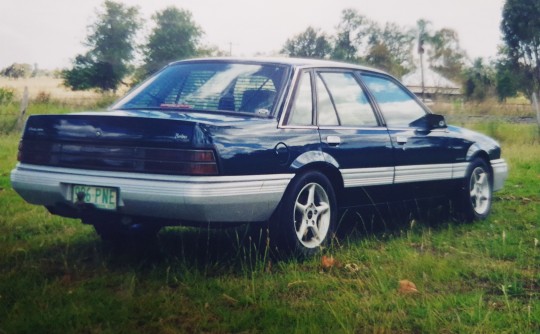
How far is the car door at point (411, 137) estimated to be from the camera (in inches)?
230

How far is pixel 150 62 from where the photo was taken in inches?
3120

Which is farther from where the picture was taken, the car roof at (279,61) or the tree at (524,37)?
the tree at (524,37)

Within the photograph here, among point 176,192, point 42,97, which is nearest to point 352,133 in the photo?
point 176,192

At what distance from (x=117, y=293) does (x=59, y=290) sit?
1.04ft

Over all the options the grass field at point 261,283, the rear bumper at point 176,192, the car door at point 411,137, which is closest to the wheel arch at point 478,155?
the car door at point 411,137

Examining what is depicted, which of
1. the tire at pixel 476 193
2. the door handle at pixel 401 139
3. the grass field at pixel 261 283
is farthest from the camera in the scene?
the tire at pixel 476 193

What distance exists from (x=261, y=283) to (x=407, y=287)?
85cm

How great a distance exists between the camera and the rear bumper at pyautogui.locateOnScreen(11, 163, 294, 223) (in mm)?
4105

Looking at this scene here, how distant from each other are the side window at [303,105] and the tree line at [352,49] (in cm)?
5920

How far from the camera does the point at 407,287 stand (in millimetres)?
4121

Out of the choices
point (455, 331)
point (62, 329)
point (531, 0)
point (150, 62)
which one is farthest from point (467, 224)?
point (150, 62)

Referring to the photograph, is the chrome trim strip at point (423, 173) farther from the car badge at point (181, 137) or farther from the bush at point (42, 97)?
the bush at point (42, 97)

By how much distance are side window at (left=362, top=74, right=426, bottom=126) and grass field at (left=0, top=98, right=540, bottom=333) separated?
951mm

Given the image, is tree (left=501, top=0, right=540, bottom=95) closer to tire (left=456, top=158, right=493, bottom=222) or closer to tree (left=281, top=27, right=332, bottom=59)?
tree (left=281, top=27, right=332, bottom=59)
